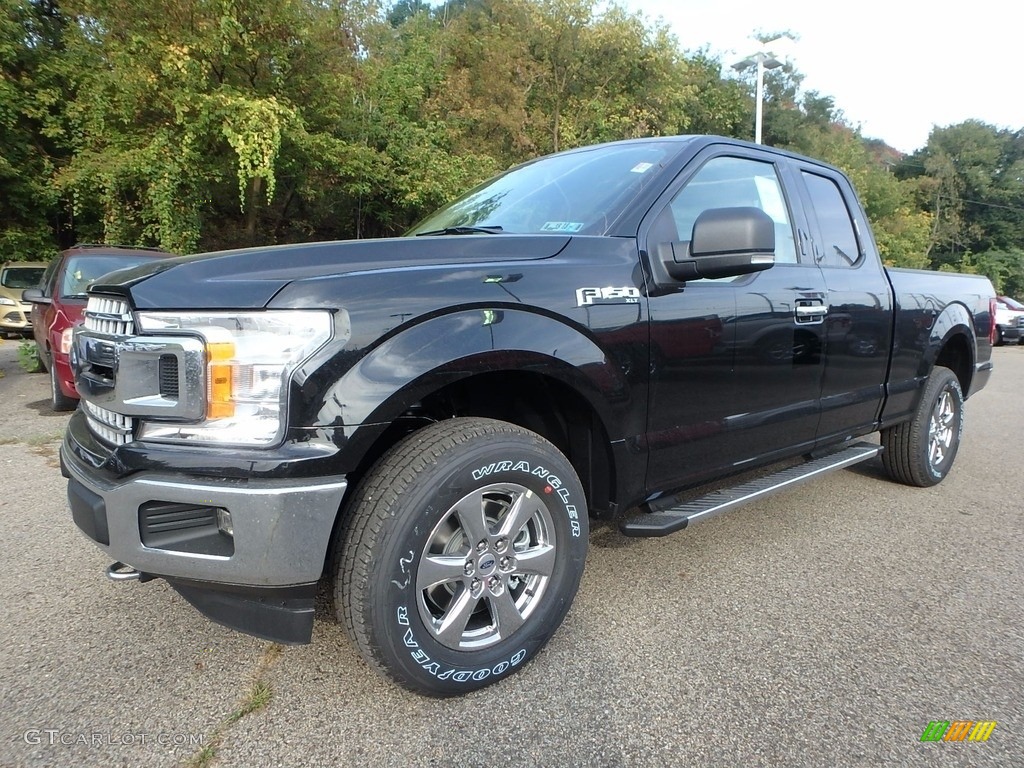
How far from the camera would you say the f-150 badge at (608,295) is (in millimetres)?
2318

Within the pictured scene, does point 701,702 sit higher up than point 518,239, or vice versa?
point 518,239

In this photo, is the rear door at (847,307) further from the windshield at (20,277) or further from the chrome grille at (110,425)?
the windshield at (20,277)

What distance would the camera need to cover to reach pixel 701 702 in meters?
2.14

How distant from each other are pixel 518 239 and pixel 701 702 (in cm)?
163

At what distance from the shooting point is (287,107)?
11648 millimetres

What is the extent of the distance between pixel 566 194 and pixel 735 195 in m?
0.85

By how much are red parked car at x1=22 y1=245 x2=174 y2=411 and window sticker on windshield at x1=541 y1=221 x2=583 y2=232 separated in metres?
4.24

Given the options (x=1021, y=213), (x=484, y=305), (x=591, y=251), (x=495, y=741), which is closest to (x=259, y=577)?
(x=495, y=741)

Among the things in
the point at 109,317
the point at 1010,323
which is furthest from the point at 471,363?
the point at 1010,323

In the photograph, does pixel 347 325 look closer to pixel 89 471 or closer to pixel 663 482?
pixel 89 471

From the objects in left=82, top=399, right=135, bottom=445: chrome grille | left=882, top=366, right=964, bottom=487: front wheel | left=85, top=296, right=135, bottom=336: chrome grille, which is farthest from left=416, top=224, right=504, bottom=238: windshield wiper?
left=882, top=366, right=964, bottom=487: front wheel

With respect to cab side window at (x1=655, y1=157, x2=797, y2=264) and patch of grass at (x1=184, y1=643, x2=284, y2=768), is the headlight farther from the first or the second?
cab side window at (x1=655, y1=157, x2=797, y2=264)

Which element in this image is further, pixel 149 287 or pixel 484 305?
pixel 484 305

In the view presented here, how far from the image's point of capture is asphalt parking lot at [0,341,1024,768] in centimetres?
192
